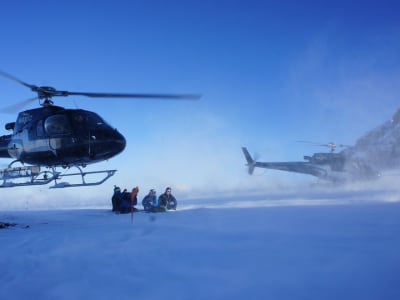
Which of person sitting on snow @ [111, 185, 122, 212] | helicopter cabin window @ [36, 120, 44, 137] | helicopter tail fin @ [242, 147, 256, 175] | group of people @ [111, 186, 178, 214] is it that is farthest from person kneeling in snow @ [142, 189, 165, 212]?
helicopter tail fin @ [242, 147, 256, 175]

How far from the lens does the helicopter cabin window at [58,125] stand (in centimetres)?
1059

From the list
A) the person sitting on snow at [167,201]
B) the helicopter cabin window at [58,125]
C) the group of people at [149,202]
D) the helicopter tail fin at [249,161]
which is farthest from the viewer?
the helicopter tail fin at [249,161]

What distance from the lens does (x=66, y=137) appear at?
10625 mm

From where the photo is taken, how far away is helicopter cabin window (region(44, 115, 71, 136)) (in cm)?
1059

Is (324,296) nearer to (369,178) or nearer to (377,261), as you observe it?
(377,261)

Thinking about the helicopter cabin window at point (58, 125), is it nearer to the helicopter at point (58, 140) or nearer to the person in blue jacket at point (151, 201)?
the helicopter at point (58, 140)

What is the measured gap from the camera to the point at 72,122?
10578 millimetres

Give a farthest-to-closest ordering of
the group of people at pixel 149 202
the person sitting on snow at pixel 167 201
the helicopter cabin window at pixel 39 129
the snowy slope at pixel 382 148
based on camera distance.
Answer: the snowy slope at pixel 382 148 < the person sitting on snow at pixel 167 201 < the group of people at pixel 149 202 < the helicopter cabin window at pixel 39 129

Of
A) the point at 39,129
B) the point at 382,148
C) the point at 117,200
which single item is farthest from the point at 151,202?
the point at 382,148

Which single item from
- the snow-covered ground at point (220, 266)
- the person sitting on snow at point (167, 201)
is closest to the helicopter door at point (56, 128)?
the person sitting on snow at point (167, 201)

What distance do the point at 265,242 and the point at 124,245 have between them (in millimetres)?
2185

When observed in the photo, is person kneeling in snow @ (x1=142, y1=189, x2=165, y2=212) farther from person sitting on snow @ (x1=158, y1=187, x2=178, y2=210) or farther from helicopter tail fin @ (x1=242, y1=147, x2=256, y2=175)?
helicopter tail fin @ (x1=242, y1=147, x2=256, y2=175)

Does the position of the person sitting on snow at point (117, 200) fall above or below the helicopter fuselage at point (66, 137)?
below

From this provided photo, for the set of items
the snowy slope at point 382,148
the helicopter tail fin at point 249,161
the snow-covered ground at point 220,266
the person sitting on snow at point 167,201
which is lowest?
the snow-covered ground at point 220,266
